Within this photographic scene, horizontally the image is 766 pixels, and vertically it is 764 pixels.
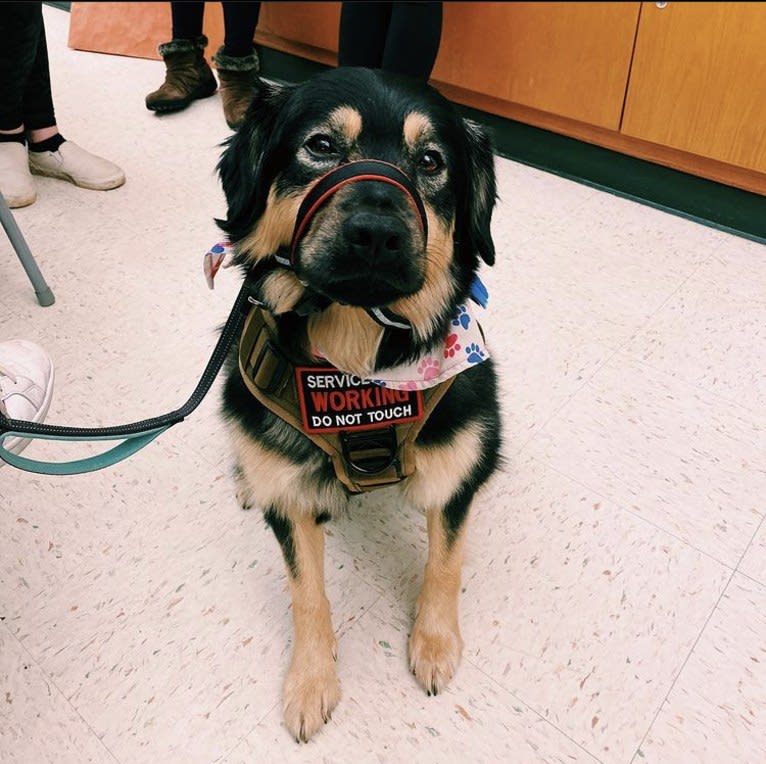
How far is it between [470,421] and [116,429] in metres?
0.55

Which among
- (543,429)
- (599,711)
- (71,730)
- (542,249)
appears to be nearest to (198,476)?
(71,730)

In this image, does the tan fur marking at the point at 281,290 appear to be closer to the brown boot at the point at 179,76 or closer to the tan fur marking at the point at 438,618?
the tan fur marking at the point at 438,618

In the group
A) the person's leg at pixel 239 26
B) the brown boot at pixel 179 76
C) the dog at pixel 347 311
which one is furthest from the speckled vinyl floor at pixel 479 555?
the person's leg at pixel 239 26

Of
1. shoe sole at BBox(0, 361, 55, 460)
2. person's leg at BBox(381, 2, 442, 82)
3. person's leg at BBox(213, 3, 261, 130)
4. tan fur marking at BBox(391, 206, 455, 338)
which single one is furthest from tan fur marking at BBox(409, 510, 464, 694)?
person's leg at BBox(213, 3, 261, 130)

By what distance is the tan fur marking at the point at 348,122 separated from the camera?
3.10ft

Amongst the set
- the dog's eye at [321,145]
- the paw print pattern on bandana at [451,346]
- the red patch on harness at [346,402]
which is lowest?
the red patch on harness at [346,402]

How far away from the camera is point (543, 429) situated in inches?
62.4

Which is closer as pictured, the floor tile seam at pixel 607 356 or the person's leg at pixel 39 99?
the floor tile seam at pixel 607 356

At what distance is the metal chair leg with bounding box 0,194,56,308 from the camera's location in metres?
1.78

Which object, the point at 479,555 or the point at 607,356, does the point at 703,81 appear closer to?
the point at 607,356

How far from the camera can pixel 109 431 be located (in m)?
0.92

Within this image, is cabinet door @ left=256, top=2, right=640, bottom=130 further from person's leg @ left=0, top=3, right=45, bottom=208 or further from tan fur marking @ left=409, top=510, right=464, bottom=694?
tan fur marking @ left=409, top=510, right=464, bottom=694

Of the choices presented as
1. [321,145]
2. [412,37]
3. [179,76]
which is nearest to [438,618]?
[321,145]

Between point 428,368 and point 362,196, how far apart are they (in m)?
0.28
